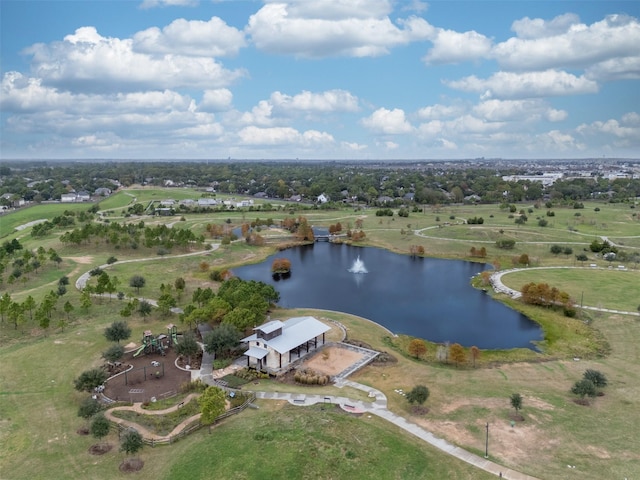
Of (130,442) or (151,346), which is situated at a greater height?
(130,442)

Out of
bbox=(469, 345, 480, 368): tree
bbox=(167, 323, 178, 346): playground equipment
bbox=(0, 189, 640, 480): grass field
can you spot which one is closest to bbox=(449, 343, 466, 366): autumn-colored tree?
bbox=(0, 189, 640, 480): grass field

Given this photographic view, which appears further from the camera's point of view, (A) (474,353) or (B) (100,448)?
(A) (474,353)

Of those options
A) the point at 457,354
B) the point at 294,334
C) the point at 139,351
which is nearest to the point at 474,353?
the point at 457,354

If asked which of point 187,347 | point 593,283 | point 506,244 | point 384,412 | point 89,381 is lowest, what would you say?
point 384,412

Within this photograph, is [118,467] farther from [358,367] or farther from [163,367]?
[358,367]

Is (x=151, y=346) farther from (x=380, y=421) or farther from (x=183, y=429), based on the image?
(x=380, y=421)

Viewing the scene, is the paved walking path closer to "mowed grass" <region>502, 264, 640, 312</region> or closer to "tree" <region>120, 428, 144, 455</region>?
"tree" <region>120, 428, 144, 455</region>

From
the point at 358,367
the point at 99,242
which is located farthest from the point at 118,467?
the point at 99,242
